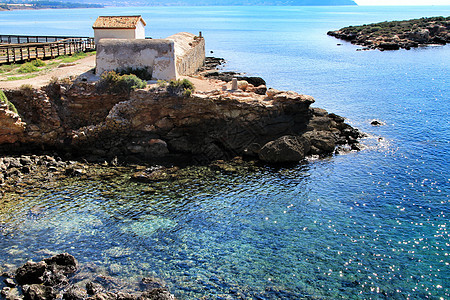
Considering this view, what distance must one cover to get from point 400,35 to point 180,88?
290 ft

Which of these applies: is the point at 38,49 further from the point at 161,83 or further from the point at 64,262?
the point at 64,262

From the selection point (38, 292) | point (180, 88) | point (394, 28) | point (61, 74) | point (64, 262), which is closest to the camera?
point (38, 292)

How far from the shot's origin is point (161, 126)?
Result: 33688 mm

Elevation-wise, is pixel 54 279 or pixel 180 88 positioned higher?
pixel 180 88

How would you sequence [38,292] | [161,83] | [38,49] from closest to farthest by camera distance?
[38,292] < [161,83] < [38,49]

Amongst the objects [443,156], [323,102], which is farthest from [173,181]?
[323,102]

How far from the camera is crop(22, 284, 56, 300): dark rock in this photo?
17.1 m

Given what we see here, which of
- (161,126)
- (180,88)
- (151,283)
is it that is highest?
(180,88)

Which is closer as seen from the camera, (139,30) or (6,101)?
(6,101)

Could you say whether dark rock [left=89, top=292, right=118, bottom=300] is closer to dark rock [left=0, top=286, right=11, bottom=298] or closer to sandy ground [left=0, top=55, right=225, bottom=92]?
dark rock [left=0, top=286, right=11, bottom=298]

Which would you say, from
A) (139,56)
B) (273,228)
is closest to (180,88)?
(139,56)

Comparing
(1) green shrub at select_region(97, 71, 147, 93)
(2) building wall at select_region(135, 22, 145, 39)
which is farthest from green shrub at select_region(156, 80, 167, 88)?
(2) building wall at select_region(135, 22, 145, 39)

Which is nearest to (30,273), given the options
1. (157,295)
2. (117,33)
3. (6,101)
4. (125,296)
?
(125,296)

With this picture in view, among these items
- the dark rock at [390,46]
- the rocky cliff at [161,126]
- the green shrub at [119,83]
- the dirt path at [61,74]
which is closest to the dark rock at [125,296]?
the rocky cliff at [161,126]
